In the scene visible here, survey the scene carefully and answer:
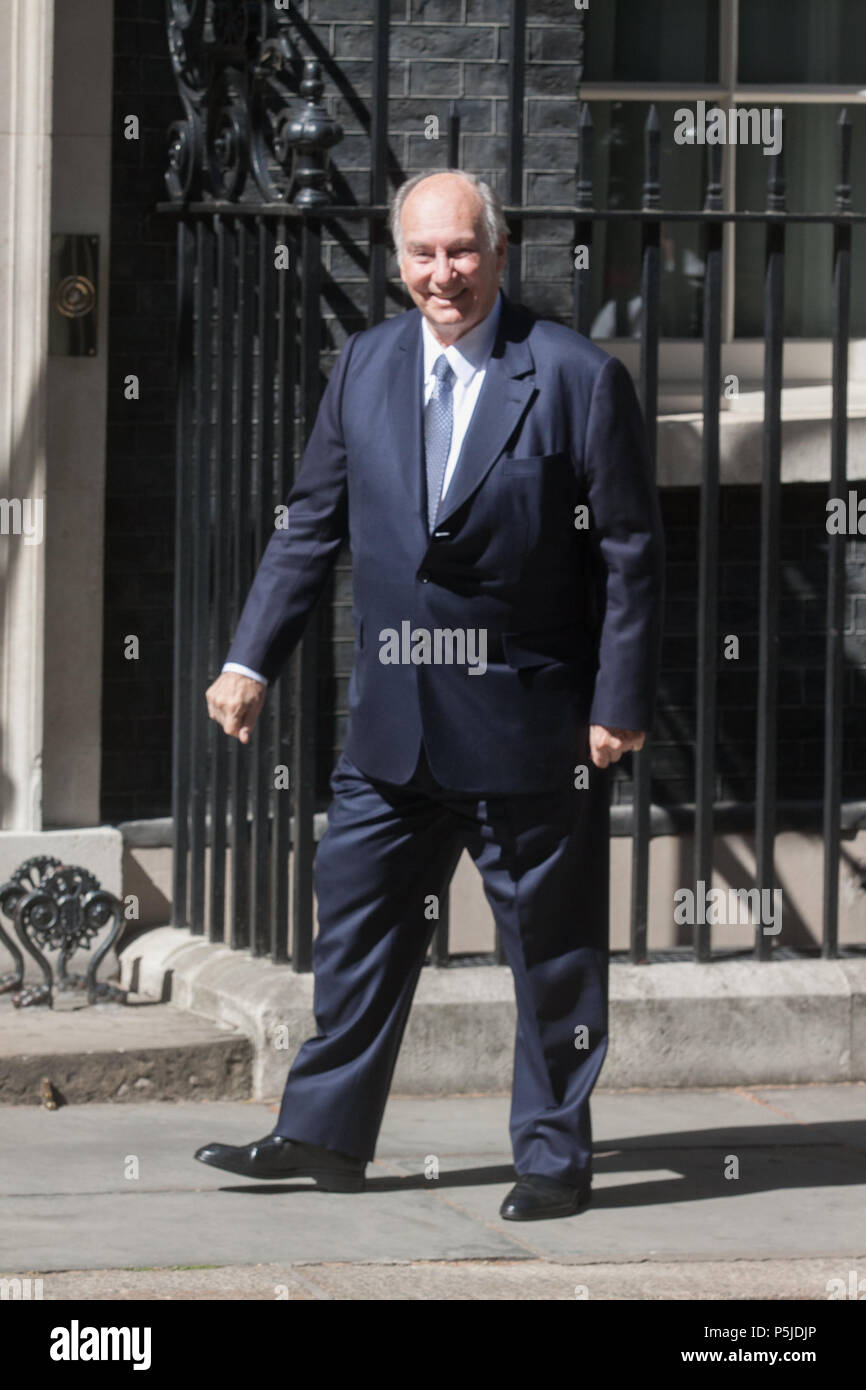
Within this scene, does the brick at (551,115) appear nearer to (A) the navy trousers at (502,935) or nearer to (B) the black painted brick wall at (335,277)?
(B) the black painted brick wall at (335,277)

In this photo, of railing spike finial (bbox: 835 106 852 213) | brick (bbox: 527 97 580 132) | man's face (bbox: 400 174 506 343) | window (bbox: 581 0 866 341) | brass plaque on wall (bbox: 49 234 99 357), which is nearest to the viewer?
man's face (bbox: 400 174 506 343)

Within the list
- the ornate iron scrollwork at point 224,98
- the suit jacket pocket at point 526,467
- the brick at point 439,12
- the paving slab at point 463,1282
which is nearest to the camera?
the paving slab at point 463,1282

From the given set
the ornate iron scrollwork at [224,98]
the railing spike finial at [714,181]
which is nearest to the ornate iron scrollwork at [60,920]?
the ornate iron scrollwork at [224,98]

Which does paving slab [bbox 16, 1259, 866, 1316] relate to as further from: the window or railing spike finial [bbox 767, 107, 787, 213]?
the window

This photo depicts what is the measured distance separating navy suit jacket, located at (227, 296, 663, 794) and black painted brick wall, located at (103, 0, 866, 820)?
1.96m

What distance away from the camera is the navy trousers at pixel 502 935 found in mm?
4910

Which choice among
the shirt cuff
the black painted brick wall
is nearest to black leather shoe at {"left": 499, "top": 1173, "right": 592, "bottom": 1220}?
the shirt cuff

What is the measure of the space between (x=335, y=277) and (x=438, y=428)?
2.11 m

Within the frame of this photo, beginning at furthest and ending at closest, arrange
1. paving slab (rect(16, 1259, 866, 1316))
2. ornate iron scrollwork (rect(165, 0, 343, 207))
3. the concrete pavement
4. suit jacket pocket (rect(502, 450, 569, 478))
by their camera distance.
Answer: ornate iron scrollwork (rect(165, 0, 343, 207))
suit jacket pocket (rect(502, 450, 569, 478))
the concrete pavement
paving slab (rect(16, 1259, 866, 1316))

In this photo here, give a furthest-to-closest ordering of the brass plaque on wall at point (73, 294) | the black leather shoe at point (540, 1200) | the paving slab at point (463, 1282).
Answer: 1. the brass plaque on wall at point (73, 294)
2. the black leather shoe at point (540, 1200)
3. the paving slab at point (463, 1282)

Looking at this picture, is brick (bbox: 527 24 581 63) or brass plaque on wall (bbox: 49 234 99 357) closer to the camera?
brass plaque on wall (bbox: 49 234 99 357)

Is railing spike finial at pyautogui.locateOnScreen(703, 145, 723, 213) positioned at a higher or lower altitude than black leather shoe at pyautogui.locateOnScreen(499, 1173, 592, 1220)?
higher

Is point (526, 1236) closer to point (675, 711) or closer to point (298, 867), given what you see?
point (298, 867)

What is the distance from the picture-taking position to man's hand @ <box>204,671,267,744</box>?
493 cm
